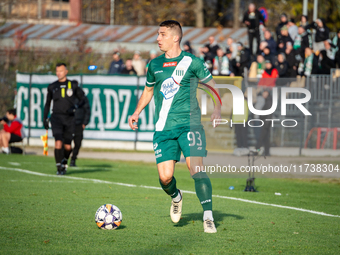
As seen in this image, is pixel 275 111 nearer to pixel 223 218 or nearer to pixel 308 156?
pixel 308 156

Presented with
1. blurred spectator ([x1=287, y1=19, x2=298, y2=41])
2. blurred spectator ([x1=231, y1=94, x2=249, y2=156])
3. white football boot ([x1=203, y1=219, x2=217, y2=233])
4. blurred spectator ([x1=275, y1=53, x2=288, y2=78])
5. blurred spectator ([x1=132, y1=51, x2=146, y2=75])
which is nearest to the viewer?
white football boot ([x1=203, y1=219, x2=217, y2=233])

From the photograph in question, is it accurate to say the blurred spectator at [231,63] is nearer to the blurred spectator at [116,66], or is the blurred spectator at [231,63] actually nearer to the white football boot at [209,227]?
the blurred spectator at [116,66]

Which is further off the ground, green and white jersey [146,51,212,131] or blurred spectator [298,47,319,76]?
blurred spectator [298,47,319,76]

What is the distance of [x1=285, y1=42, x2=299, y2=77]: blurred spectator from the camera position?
690 inches

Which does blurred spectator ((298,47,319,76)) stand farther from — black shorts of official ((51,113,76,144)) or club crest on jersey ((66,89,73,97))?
black shorts of official ((51,113,76,144))

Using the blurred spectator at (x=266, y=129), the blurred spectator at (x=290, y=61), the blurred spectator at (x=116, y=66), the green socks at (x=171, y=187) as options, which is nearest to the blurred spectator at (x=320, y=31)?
the blurred spectator at (x=290, y=61)

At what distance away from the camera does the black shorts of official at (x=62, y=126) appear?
451 inches

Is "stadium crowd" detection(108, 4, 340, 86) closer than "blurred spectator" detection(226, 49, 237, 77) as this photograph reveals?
Yes

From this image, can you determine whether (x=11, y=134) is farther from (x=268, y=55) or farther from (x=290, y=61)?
(x=290, y=61)

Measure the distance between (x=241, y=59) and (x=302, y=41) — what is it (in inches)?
86.5

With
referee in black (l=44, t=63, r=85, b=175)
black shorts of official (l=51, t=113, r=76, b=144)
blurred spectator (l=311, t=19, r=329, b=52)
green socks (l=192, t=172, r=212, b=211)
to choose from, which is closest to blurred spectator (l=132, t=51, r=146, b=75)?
blurred spectator (l=311, t=19, r=329, b=52)

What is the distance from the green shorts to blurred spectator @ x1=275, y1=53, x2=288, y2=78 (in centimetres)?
1132

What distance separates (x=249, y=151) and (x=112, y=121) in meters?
9.82

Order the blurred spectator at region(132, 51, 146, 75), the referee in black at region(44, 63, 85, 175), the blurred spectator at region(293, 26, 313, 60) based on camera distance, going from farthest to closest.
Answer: the blurred spectator at region(132, 51, 146, 75)
the blurred spectator at region(293, 26, 313, 60)
the referee in black at region(44, 63, 85, 175)
